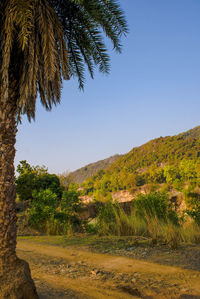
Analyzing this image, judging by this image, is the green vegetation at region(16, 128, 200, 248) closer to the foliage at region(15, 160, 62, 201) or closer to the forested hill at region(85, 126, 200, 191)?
the foliage at region(15, 160, 62, 201)

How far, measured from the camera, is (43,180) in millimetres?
22812

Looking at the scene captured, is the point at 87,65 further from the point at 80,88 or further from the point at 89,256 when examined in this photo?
the point at 89,256

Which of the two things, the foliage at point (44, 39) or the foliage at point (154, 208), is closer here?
the foliage at point (44, 39)

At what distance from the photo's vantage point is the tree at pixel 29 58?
11.9ft

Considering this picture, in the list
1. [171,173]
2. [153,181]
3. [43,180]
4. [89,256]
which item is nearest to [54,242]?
[89,256]

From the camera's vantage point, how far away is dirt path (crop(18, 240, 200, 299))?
4.00m

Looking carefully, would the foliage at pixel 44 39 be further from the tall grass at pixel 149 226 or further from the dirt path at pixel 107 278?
the tall grass at pixel 149 226

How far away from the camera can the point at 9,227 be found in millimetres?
3670

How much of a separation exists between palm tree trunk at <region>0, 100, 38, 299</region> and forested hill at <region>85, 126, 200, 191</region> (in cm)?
3906

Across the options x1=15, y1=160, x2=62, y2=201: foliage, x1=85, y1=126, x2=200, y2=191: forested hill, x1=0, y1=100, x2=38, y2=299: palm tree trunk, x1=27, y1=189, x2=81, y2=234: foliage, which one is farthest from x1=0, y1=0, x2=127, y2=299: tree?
x1=85, y1=126, x2=200, y2=191: forested hill

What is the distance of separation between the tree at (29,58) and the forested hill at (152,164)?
37.0m

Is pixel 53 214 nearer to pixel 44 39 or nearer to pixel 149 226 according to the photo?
pixel 149 226

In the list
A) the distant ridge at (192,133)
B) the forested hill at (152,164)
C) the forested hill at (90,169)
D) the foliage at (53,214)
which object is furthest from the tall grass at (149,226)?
the forested hill at (90,169)

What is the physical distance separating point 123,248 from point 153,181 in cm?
4082
